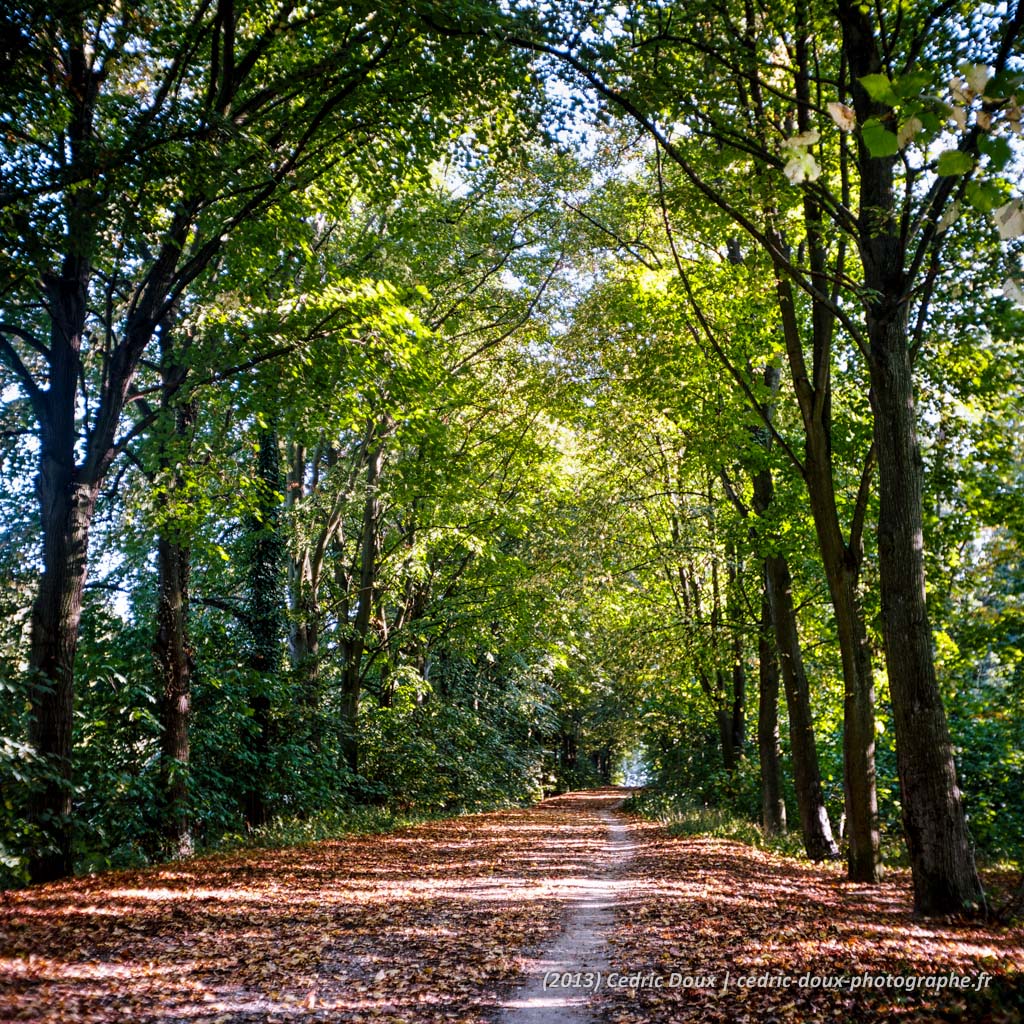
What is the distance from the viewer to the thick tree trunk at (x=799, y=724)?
12.1 metres

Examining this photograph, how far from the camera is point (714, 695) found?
21.1 m

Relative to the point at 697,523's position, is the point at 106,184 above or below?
above

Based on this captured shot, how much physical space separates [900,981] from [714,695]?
16830 millimetres

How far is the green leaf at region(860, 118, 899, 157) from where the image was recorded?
6.82 ft

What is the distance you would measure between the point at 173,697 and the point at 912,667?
32.3ft

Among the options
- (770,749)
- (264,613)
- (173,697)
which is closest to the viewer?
(173,697)

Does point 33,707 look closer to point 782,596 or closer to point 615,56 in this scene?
point 615,56

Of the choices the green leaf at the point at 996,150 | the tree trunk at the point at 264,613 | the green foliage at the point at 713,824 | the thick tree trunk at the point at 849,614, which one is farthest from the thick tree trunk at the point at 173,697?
the green leaf at the point at 996,150

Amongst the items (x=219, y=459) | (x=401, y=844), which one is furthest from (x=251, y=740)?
(x=219, y=459)

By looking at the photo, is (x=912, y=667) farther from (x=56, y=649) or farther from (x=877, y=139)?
(x=56, y=649)

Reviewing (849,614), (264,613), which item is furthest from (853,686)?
(264,613)


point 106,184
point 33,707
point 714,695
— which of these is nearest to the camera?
point 106,184

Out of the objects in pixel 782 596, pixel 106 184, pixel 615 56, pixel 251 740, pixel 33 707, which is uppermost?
pixel 615 56

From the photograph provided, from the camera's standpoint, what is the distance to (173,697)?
1120 centimetres
